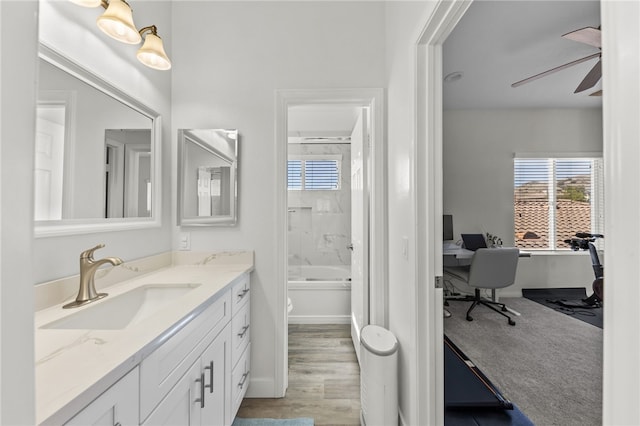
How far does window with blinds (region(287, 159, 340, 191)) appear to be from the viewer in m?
4.16

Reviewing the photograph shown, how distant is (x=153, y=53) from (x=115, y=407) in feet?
5.49

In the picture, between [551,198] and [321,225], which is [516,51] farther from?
[321,225]

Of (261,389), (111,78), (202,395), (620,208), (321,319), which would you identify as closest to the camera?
(620,208)

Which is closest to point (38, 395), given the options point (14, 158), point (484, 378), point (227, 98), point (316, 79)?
point (14, 158)

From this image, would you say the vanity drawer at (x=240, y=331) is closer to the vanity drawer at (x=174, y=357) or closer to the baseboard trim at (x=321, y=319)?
the vanity drawer at (x=174, y=357)

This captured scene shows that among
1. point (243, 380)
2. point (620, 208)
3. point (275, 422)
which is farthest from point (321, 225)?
point (620, 208)

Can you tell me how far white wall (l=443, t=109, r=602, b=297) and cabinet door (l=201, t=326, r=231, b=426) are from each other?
3.59 metres

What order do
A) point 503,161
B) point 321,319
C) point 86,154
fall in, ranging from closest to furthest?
1. point 86,154
2. point 321,319
3. point 503,161

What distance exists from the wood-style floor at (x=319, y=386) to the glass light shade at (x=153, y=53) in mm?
2207

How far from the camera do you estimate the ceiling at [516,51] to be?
6.76 ft

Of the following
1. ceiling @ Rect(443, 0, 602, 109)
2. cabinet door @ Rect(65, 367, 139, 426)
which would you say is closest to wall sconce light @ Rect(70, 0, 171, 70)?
cabinet door @ Rect(65, 367, 139, 426)

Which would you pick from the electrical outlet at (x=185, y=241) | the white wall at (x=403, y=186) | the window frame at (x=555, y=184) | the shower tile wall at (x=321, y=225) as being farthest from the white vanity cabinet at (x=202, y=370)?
the window frame at (x=555, y=184)

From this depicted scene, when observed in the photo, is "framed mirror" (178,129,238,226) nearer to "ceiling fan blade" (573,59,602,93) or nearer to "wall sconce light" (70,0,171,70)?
"wall sconce light" (70,0,171,70)

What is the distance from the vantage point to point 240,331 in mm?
1749
